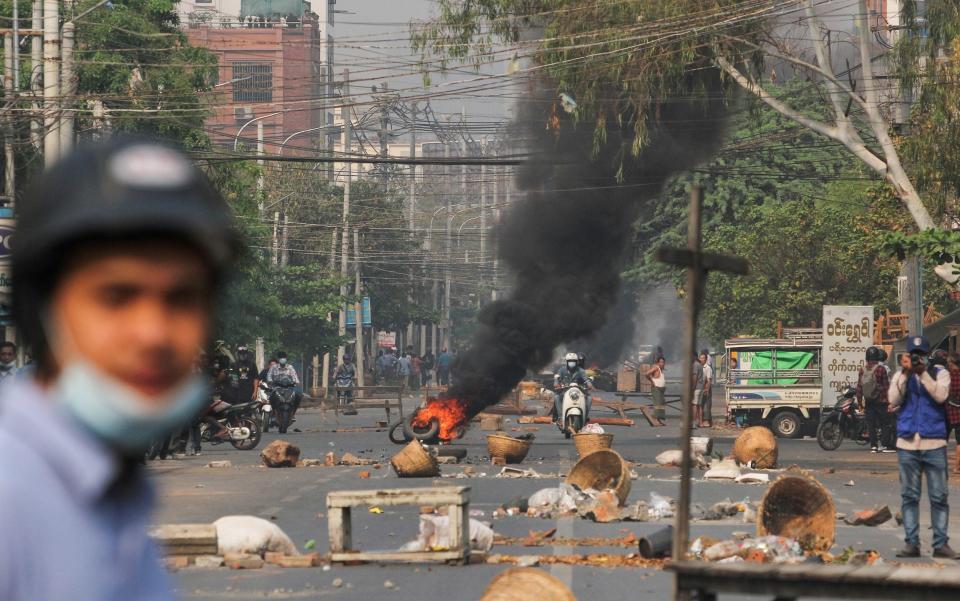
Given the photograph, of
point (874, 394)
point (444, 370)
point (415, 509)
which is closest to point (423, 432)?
point (874, 394)

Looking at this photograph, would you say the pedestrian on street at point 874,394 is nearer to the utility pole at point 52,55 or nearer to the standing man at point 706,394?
the standing man at point 706,394

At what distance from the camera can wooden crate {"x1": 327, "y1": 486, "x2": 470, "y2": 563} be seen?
10.6 meters

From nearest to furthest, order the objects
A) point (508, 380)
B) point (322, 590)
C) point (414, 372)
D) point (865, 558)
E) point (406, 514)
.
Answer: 1. point (322, 590)
2. point (865, 558)
3. point (406, 514)
4. point (508, 380)
5. point (414, 372)

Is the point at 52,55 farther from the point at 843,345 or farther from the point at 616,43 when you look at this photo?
the point at 843,345

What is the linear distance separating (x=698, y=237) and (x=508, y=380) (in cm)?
2646

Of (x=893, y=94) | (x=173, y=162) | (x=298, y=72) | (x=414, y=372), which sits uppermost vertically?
(x=298, y=72)

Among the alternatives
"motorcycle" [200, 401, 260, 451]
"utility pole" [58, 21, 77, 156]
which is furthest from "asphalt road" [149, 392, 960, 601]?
"utility pole" [58, 21, 77, 156]

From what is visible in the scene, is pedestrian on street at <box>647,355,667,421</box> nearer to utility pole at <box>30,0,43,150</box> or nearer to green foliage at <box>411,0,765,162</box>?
green foliage at <box>411,0,765,162</box>

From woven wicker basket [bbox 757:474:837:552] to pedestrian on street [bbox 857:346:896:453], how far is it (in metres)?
12.3

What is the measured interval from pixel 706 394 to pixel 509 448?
14.0 m

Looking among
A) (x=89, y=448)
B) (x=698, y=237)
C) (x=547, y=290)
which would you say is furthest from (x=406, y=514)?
(x=547, y=290)

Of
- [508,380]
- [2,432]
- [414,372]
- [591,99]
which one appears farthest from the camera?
[414,372]

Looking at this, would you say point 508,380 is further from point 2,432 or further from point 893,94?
point 2,432

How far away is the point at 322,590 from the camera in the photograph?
950cm
